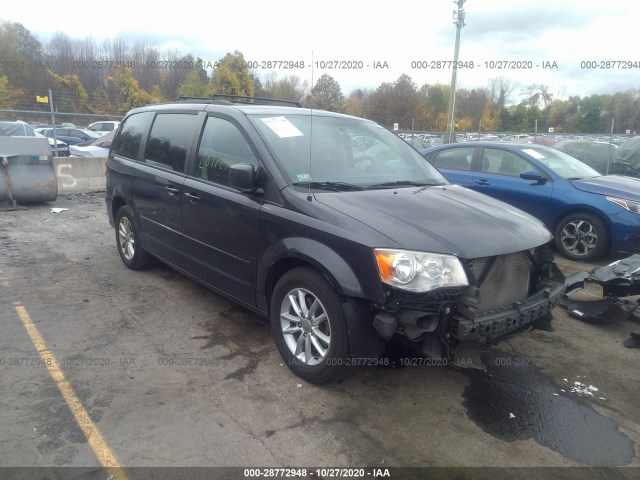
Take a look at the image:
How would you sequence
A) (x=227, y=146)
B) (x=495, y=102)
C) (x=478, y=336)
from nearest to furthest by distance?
(x=478, y=336), (x=227, y=146), (x=495, y=102)

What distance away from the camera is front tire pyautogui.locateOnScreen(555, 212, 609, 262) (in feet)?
20.9

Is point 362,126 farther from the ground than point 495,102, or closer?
closer

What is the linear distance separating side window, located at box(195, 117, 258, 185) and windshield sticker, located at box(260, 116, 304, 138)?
0.82 ft

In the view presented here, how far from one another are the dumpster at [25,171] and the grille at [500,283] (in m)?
9.21

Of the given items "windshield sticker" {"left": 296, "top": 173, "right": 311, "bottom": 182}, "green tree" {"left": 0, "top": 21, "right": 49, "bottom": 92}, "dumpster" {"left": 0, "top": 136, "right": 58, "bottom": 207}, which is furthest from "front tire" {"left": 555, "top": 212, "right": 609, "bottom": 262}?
"green tree" {"left": 0, "top": 21, "right": 49, "bottom": 92}

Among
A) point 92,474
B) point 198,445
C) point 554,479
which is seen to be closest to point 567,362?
point 554,479

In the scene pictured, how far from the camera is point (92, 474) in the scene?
2.45m

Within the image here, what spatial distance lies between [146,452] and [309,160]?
2271 mm

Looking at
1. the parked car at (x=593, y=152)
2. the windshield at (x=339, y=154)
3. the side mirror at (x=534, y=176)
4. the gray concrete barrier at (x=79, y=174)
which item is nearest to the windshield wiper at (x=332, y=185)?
the windshield at (x=339, y=154)

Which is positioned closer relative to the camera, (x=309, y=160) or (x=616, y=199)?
(x=309, y=160)

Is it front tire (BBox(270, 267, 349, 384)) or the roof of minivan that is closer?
front tire (BBox(270, 267, 349, 384))

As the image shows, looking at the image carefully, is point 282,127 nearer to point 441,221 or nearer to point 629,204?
point 441,221

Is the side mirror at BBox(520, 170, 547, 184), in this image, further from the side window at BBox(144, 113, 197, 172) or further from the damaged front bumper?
the side window at BBox(144, 113, 197, 172)

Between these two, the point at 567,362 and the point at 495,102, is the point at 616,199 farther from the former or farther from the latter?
the point at 495,102
